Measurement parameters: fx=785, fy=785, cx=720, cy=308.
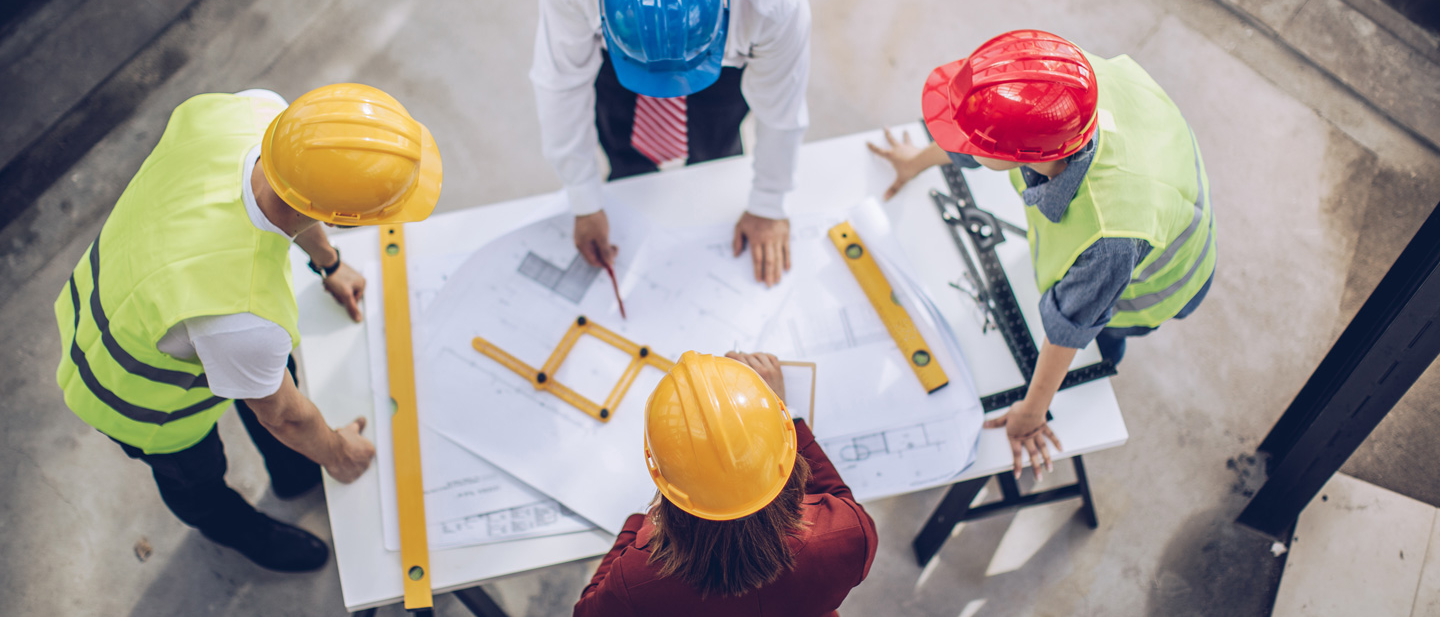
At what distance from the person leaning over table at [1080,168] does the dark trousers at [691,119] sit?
24.2 inches

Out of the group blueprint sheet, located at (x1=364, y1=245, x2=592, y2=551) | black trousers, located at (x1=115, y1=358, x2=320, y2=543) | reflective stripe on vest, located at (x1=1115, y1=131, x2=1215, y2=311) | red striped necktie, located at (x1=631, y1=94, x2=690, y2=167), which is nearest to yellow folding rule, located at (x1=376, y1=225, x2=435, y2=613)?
blueprint sheet, located at (x1=364, y1=245, x2=592, y2=551)

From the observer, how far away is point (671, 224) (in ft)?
6.76

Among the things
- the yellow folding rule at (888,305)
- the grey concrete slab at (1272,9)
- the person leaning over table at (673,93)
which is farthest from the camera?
the grey concrete slab at (1272,9)

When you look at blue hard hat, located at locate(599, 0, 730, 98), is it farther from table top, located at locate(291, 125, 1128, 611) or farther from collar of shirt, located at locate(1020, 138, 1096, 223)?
collar of shirt, located at locate(1020, 138, 1096, 223)

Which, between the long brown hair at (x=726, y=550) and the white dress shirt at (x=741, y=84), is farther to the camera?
the white dress shirt at (x=741, y=84)

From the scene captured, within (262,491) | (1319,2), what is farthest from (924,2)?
(262,491)

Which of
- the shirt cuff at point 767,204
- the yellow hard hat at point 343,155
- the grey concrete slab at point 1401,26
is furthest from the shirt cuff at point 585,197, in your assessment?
the grey concrete slab at point 1401,26

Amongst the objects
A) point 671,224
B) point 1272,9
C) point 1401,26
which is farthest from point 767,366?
point 1401,26

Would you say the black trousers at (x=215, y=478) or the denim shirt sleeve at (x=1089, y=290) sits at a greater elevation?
the denim shirt sleeve at (x=1089, y=290)

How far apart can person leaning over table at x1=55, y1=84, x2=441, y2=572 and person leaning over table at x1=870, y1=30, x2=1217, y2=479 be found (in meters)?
1.06

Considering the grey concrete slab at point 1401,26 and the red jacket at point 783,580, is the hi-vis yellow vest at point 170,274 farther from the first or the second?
the grey concrete slab at point 1401,26

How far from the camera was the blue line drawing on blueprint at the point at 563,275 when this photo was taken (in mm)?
1943

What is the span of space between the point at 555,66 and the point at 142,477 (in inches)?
88.2

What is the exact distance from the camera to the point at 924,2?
12.0 ft
